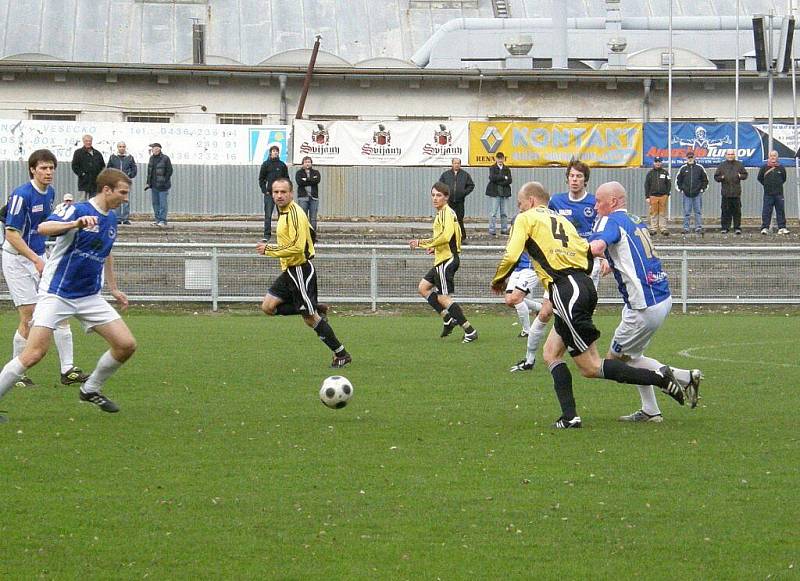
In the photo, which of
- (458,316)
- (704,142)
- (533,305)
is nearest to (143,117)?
(704,142)

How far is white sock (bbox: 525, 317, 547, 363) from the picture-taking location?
13.3m

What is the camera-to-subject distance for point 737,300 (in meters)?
23.4

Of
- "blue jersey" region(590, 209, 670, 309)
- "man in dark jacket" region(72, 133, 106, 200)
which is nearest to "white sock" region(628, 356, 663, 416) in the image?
"blue jersey" region(590, 209, 670, 309)

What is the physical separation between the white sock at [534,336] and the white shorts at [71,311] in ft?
15.5

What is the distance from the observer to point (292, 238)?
45.9ft

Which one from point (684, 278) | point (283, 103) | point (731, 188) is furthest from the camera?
point (283, 103)

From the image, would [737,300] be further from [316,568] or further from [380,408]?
[316,568]

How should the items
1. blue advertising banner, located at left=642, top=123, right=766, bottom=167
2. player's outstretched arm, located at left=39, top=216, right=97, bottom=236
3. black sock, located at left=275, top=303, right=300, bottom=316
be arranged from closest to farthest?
player's outstretched arm, located at left=39, top=216, right=97, bottom=236 < black sock, located at left=275, top=303, right=300, bottom=316 < blue advertising banner, located at left=642, top=123, right=766, bottom=167

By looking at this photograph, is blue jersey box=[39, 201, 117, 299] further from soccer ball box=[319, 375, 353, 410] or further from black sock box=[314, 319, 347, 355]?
black sock box=[314, 319, 347, 355]

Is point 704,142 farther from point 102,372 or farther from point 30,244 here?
point 102,372

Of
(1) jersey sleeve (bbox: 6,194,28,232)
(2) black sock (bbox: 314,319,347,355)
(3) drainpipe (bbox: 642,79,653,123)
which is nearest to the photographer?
(1) jersey sleeve (bbox: 6,194,28,232)

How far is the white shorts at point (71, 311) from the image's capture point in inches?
387

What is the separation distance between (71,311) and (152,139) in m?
23.6

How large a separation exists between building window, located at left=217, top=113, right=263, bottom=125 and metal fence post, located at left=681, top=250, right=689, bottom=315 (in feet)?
56.9
